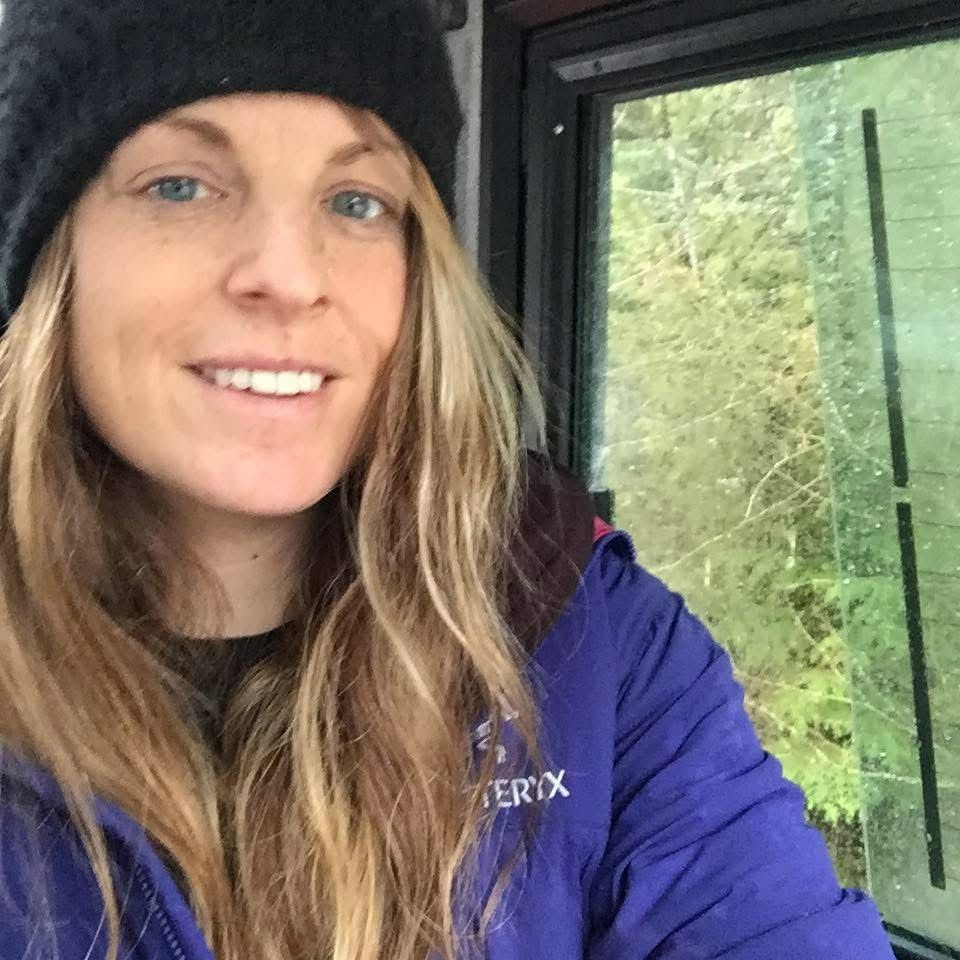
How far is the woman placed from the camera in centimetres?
71

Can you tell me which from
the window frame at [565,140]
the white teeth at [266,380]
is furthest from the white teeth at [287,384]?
the window frame at [565,140]

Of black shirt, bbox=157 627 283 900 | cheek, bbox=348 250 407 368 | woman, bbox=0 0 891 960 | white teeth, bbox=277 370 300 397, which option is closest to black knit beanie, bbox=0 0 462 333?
woman, bbox=0 0 891 960

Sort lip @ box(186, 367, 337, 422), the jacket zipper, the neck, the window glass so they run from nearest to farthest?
1. the jacket zipper
2. lip @ box(186, 367, 337, 422)
3. the neck
4. the window glass

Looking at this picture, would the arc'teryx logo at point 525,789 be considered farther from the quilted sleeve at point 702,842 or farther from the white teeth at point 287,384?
the white teeth at point 287,384

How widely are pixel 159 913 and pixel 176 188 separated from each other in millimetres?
543

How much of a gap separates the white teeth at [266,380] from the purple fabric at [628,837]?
0.95ft

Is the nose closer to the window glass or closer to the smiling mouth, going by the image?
the smiling mouth

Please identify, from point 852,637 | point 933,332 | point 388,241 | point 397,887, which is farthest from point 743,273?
point 397,887

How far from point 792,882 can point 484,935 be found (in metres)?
0.23

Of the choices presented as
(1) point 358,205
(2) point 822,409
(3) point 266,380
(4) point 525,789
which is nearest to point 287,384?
(3) point 266,380

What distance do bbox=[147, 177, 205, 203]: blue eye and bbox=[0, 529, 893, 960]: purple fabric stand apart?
45 cm

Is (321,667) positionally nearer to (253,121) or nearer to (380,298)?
(380,298)

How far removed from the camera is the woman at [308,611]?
2.33ft

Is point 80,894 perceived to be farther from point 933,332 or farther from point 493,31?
point 493,31
